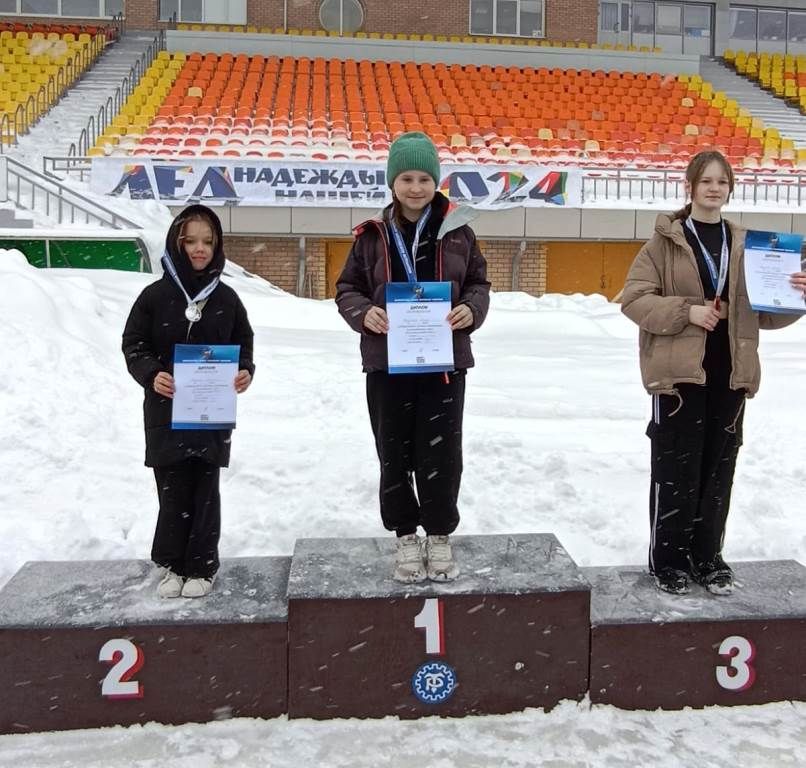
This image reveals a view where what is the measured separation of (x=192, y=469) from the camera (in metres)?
3.21

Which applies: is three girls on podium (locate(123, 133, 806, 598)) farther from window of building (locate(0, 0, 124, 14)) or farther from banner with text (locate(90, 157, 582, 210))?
window of building (locate(0, 0, 124, 14))

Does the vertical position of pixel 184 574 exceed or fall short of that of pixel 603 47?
it falls short

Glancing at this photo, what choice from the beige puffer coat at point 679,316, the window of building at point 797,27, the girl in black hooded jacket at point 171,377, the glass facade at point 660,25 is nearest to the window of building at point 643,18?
the glass facade at point 660,25

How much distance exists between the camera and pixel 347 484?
5.09 meters

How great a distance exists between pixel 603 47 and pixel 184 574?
28.3 meters

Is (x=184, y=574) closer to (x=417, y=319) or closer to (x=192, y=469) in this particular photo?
(x=192, y=469)

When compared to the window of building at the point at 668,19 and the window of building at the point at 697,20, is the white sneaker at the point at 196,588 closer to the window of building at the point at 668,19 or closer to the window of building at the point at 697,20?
the window of building at the point at 668,19

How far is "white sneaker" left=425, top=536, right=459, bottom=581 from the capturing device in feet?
10.2

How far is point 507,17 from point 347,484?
2639 centimetres

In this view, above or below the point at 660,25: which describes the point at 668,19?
above

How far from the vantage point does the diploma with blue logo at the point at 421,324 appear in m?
3.01

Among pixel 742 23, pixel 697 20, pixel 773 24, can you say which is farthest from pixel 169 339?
pixel 773 24

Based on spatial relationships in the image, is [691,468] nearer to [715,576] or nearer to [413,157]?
[715,576]

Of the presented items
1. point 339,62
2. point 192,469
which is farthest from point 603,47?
point 192,469
